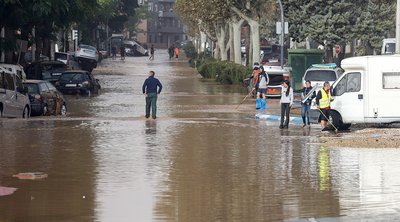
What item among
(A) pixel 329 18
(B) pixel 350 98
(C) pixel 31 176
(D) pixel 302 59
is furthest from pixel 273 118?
(A) pixel 329 18

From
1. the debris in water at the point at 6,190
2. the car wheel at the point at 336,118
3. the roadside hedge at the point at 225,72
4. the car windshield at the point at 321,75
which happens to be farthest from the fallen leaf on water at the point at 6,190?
the roadside hedge at the point at 225,72

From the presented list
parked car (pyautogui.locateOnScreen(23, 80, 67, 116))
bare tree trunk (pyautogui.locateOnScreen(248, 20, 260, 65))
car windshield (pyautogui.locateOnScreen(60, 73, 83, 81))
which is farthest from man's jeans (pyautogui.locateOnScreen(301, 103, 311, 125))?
bare tree trunk (pyautogui.locateOnScreen(248, 20, 260, 65))

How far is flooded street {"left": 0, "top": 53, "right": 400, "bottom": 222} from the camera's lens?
50.1ft

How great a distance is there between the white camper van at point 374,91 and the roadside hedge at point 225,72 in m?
28.0

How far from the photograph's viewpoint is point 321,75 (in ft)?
142

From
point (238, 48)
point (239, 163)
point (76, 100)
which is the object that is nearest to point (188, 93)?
point (76, 100)

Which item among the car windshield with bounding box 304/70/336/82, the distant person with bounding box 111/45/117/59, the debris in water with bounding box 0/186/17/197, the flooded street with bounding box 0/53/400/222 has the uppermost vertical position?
the distant person with bounding box 111/45/117/59

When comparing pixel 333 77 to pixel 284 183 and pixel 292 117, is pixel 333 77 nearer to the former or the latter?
pixel 292 117

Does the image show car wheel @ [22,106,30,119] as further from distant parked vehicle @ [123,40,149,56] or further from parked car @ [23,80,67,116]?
distant parked vehicle @ [123,40,149,56]

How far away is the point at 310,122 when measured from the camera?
3291cm

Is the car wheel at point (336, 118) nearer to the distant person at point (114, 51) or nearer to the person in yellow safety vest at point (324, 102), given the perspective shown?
the person in yellow safety vest at point (324, 102)

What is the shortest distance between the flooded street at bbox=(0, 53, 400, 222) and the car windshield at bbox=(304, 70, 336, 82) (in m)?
8.98

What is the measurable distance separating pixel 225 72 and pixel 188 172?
45203 millimetres

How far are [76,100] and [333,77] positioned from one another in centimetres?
1267
